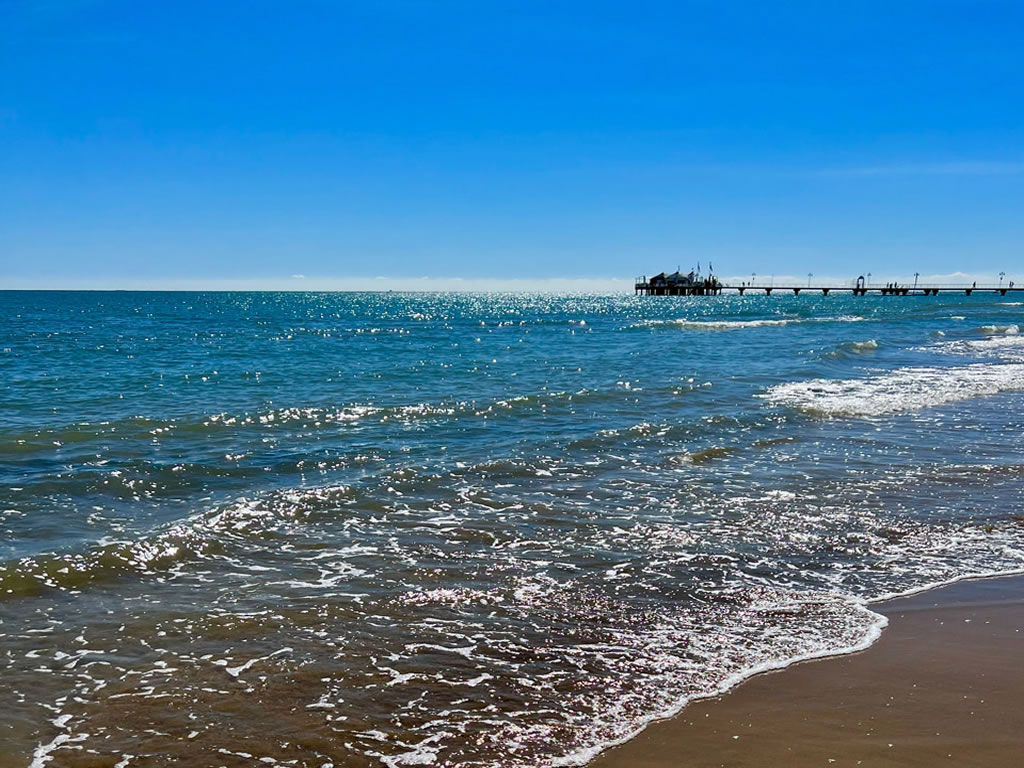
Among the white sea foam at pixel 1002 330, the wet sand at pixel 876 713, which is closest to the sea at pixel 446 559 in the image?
the wet sand at pixel 876 713

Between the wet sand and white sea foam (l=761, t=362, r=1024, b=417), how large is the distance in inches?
502

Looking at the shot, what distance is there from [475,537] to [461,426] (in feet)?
25.0

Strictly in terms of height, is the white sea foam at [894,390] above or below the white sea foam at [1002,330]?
below

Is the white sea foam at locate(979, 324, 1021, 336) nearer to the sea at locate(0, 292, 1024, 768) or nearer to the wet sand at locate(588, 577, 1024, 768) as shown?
the sea at locate(0, 292, 1024, 768)

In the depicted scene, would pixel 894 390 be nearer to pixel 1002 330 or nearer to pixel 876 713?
pixel 876 713

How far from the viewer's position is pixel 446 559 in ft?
26.8

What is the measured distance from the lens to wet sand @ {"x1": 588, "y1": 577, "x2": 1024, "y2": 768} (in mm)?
4438

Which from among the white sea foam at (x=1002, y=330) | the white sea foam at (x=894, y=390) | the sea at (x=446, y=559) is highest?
the white sea foam at (x=1002, y=330)

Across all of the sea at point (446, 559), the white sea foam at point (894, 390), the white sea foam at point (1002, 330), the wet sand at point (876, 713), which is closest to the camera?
the wet sand at point (876, 713)

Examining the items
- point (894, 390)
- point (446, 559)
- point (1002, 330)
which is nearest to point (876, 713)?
point (446, 559)

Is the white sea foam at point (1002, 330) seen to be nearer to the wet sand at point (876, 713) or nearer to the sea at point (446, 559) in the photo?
the sea at point (446, 559)

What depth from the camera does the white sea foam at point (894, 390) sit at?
1919cm

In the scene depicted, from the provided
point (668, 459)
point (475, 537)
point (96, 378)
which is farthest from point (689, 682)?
point (96, 378)

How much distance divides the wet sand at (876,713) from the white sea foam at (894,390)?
12.7 m
